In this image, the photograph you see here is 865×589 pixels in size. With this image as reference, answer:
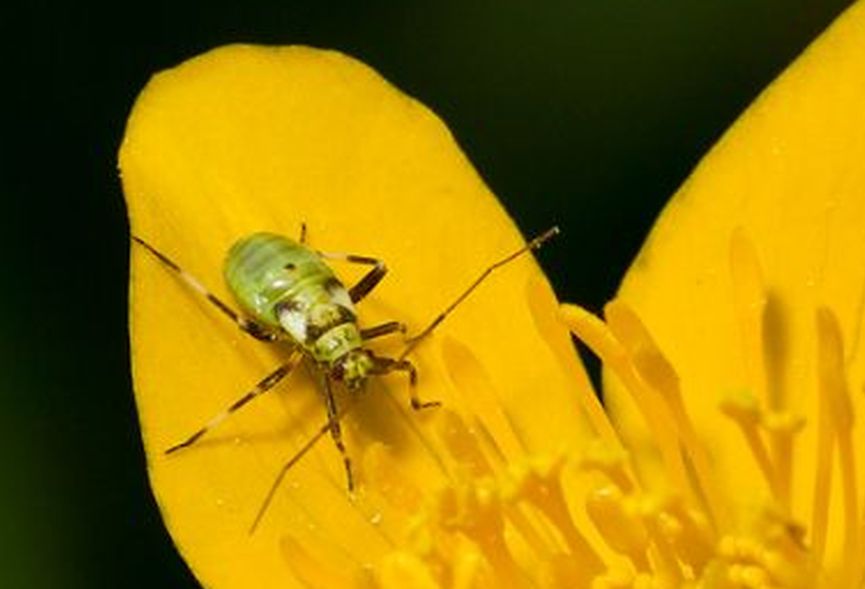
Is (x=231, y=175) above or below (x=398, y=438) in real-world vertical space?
above

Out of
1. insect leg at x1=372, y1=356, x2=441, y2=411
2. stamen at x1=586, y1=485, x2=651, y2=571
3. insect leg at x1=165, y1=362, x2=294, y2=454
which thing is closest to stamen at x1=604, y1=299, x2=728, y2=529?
stamen at x1=586, y1=485, x2=651, y2=571

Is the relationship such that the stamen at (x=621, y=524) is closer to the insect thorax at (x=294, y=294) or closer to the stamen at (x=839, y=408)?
the stamen at (x=839, y=408)

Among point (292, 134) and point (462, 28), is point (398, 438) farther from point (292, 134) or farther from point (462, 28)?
point (462, 28)

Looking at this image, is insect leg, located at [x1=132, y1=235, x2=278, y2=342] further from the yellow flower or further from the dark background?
the dark background

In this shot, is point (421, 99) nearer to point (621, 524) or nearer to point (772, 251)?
point (772, 251)

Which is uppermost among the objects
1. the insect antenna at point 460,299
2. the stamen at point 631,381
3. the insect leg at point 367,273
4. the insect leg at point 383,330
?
the insect leg at point 367,273

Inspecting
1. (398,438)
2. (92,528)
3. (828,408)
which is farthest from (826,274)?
(92,528)

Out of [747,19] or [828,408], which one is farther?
[747,19]

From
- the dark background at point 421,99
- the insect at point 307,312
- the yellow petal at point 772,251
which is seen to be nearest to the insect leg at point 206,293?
the insect at point 307,312
